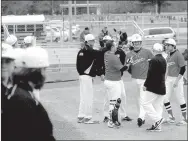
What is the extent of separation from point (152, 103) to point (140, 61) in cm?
96

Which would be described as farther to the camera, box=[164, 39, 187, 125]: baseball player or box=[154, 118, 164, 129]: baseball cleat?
box=[164, 39, 187, 125]: baseball player

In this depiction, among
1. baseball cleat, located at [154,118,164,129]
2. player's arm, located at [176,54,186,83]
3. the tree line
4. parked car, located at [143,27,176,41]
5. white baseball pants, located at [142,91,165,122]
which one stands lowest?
parked car, located at [143,27,176,41]

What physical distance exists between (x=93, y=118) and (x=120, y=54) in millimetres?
1563

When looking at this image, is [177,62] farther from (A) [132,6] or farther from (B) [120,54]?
(A) [132,6]

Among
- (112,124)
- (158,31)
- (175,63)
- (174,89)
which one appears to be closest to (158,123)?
(112,124)

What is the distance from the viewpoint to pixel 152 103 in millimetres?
10164

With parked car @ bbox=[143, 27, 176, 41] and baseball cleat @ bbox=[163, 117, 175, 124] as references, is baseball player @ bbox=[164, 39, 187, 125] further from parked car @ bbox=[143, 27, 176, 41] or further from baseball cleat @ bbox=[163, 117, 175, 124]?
parked car @ bbox=[143, 27, 176, 41]

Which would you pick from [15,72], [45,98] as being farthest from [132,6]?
[15,72]

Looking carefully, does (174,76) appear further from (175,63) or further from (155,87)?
(155,87)

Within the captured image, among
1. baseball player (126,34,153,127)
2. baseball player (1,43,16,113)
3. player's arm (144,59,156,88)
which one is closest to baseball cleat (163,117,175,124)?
baseball player (126,34,153,127)

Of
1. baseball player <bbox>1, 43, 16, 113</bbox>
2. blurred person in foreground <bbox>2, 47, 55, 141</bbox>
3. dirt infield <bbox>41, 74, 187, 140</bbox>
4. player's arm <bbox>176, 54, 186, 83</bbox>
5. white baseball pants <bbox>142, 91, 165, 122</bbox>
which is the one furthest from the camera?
player's arm <bbox>176, 54, 186, 83</bbox>

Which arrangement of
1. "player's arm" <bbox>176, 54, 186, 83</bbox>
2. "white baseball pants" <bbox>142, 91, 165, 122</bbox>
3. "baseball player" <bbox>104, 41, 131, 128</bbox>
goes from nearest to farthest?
1. "white baseball pants" <bbox>142, 91, 165, 122</bbox>
2. "baseball player" <bbox>104, 41, 131, 128</bbox>
3. "player's arm" <bbox>176, 54, 186, 83</bbox>

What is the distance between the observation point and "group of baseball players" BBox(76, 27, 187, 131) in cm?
1009

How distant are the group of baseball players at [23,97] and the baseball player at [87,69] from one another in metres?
6.63
